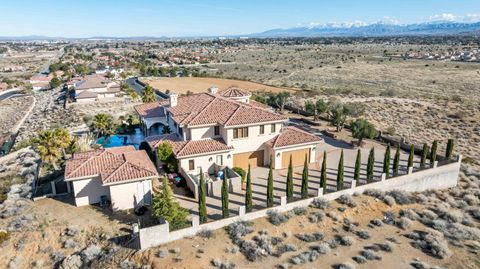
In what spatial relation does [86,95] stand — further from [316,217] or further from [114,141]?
[316,217]

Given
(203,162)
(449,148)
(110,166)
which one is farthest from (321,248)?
(449,148)

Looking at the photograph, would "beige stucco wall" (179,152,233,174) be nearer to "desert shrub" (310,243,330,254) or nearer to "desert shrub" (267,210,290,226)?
"desert shrub" (267,210,290,226)

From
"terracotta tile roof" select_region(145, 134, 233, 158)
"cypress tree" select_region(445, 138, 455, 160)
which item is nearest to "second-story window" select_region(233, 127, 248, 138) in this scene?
"terracotta tile roof" select_region(145, 134, 233, 158)

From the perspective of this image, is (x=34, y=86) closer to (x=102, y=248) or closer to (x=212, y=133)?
(x=212, y=133)

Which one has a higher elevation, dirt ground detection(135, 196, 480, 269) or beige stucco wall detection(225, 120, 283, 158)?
beige stucco wall detection(225, 120, 283, 158)

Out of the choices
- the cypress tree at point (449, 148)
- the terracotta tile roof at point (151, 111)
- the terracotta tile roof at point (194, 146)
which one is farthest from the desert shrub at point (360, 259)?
the terracotta tile roof at point (151, 111)

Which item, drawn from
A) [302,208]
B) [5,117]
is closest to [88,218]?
[302,208]

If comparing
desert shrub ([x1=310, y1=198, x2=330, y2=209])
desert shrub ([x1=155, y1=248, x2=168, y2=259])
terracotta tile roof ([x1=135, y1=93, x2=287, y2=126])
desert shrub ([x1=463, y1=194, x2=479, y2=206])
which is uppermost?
terracotta tile roof ([x1=135, y1=93, x2=287, y2=126])
